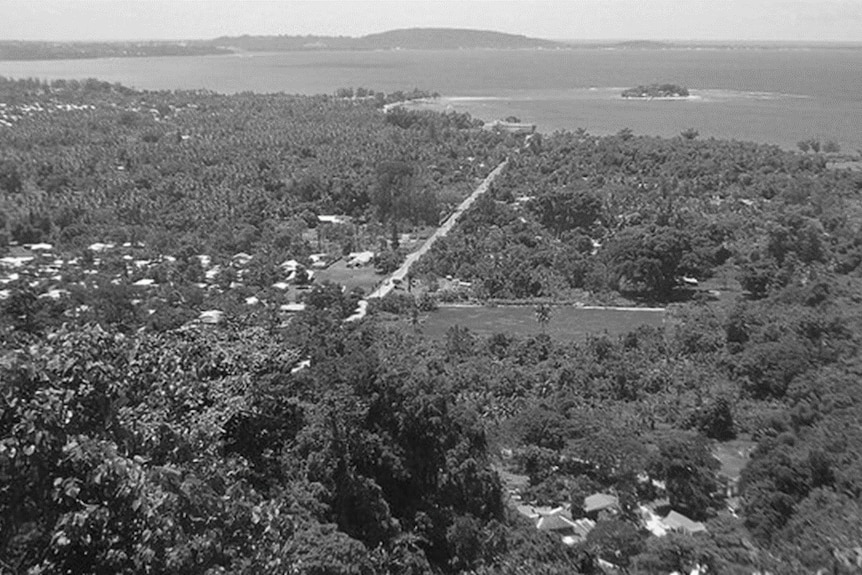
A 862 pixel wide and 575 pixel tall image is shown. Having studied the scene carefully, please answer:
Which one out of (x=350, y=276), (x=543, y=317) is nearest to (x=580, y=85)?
(x=350, y=276)

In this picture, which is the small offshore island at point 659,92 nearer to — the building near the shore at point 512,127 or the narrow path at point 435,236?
the building near the shore at point 512,127

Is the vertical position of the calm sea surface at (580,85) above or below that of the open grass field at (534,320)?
above

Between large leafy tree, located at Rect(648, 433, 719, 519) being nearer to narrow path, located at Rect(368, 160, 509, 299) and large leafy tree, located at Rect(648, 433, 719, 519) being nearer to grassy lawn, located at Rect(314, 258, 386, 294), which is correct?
narrow path, located at Rect(368, 160, 509, 299)

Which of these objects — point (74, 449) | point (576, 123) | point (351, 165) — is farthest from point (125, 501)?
point (576, 123)

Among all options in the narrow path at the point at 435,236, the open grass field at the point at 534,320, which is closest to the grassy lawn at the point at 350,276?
the narrow path at the point at 435,236

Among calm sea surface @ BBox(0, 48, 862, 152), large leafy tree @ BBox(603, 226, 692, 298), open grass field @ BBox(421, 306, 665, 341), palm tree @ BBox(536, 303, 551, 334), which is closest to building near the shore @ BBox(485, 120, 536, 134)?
calm sea surface @ BBox(0, 48, 862, 152)

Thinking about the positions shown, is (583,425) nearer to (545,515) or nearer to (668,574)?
(545,515)
